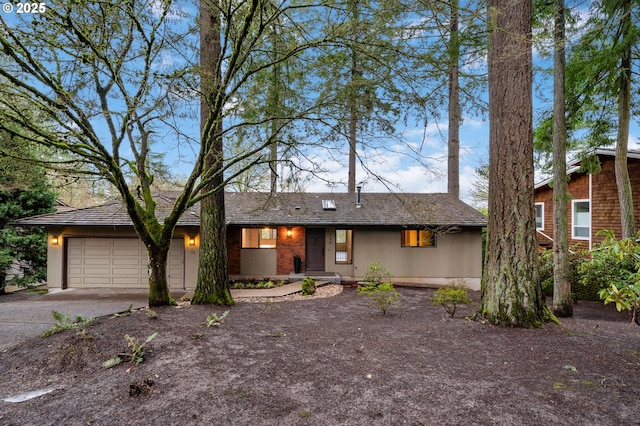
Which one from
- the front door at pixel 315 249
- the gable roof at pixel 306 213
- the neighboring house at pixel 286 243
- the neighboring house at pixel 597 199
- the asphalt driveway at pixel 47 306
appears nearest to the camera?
the asphalt driveway at pixel 47 306

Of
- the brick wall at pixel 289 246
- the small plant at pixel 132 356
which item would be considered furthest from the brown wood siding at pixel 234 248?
the small plant at pixel 132 356

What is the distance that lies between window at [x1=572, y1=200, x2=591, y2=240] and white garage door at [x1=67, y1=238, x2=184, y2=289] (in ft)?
47.0

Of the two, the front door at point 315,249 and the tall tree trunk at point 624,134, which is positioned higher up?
the tall tree trunk at point 624,134

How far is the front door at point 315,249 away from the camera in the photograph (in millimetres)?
11609

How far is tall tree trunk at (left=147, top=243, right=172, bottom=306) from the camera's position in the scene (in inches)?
241

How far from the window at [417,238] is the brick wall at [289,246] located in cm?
381

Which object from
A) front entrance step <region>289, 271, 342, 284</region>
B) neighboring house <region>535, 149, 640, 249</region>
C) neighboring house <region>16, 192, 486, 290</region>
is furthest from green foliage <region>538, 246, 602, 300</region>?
front entrance step <region>289, 271, 342, 284</region>

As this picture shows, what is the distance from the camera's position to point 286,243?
11445 mm

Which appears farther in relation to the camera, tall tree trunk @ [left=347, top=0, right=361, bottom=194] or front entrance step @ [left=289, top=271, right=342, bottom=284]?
front entrance step @ [left=289, top=271, right=342, bottom=284]

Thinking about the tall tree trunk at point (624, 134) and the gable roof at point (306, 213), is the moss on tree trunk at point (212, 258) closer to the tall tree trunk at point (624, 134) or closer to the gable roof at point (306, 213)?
the gable roof at point (306, 213)

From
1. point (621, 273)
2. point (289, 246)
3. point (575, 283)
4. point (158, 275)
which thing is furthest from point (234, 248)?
point (575, 283)

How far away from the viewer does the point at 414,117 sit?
226 inches

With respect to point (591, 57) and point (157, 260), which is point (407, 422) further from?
point (591, 57)

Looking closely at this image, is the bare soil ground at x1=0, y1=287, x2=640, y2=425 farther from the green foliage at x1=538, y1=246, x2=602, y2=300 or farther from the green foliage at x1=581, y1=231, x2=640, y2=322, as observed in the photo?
the green foliage at x1=538, y1=246, x2=602, y2=300
